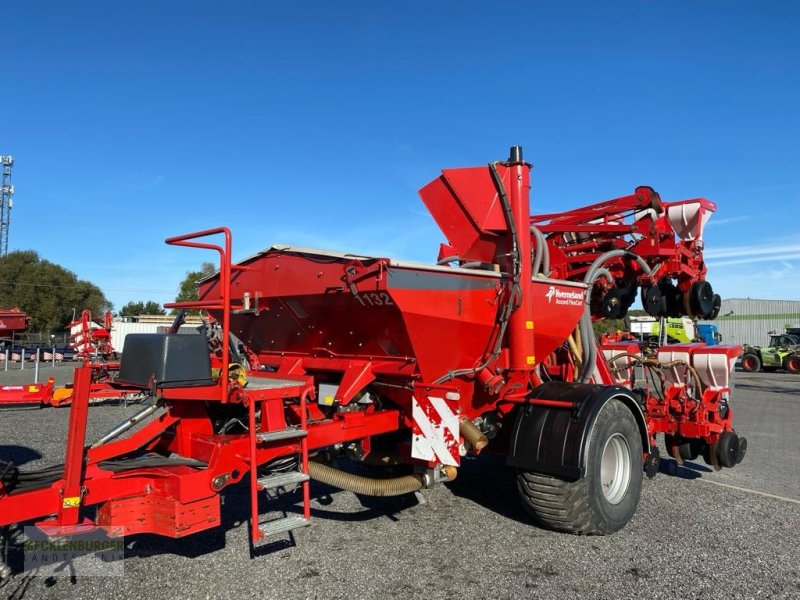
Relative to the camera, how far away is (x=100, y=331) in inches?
676

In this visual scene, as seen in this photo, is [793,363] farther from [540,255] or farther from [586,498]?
[586,498]

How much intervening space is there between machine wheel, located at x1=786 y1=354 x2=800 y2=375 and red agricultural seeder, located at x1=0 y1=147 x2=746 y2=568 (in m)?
25.5

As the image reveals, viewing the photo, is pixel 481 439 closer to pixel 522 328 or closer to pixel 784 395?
pixel 522 328

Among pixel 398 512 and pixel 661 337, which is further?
pixel 661 337

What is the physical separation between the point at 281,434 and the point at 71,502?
1226 millimetres

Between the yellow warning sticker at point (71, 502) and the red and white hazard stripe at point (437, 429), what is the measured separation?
7.57ft

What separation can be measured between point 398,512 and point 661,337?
4.18 meters

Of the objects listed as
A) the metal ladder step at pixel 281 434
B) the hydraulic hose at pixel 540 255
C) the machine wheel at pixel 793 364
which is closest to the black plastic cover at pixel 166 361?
the metal ladder step at pixel 281 434

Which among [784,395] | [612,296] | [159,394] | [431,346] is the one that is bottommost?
[784,395]

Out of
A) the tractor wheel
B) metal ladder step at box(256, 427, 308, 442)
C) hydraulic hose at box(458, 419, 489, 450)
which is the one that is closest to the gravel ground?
hydraulic hose at box(458, 419, 489, 450)

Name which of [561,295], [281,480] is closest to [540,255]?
[561,295]

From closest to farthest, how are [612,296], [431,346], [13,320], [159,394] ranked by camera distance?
[159,394]
[431,346]
[612,296]
[13,320]

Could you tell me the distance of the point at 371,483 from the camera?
15.2ft

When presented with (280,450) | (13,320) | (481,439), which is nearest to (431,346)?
(481,439)
